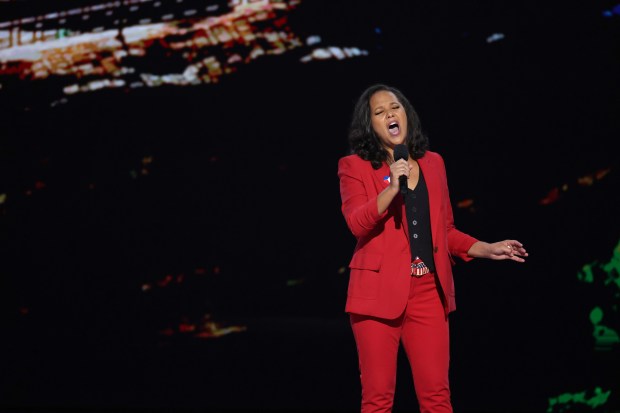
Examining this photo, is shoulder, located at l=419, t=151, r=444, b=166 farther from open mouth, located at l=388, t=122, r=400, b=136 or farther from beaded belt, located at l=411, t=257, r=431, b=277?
beaded belt, located at l=411, t=257, r=431, b=277

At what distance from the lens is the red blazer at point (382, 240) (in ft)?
5.42

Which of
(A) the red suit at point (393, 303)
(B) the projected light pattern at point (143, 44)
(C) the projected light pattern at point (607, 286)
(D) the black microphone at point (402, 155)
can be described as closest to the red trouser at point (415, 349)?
(A) the red suit at point (393, 303)

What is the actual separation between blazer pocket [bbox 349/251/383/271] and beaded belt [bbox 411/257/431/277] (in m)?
0.09

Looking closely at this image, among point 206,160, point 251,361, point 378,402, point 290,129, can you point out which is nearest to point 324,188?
point 290,129

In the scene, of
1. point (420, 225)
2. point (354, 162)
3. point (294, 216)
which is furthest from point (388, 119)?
point (294, 216)

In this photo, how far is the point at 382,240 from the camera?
1709mm

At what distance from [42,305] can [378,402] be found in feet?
7.58

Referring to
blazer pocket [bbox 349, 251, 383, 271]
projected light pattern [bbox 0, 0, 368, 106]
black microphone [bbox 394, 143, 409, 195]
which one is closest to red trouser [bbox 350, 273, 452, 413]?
blazer pocket [bbox 349, 251, 383, 271]

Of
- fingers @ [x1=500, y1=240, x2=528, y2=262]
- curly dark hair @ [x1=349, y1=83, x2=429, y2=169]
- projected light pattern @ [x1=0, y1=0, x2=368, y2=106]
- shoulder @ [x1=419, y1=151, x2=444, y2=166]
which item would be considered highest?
projected light pattern @ [x1=0, y1=0, x2=368, y2=106]

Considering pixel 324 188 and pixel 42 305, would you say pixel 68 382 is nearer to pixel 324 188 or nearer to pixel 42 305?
pixel 42 305

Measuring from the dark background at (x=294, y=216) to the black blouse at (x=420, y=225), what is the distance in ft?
4.59

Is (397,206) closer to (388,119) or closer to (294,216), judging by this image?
(388,119)

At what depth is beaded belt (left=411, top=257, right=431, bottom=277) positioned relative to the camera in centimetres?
171

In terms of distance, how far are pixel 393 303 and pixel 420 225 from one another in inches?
8.6
